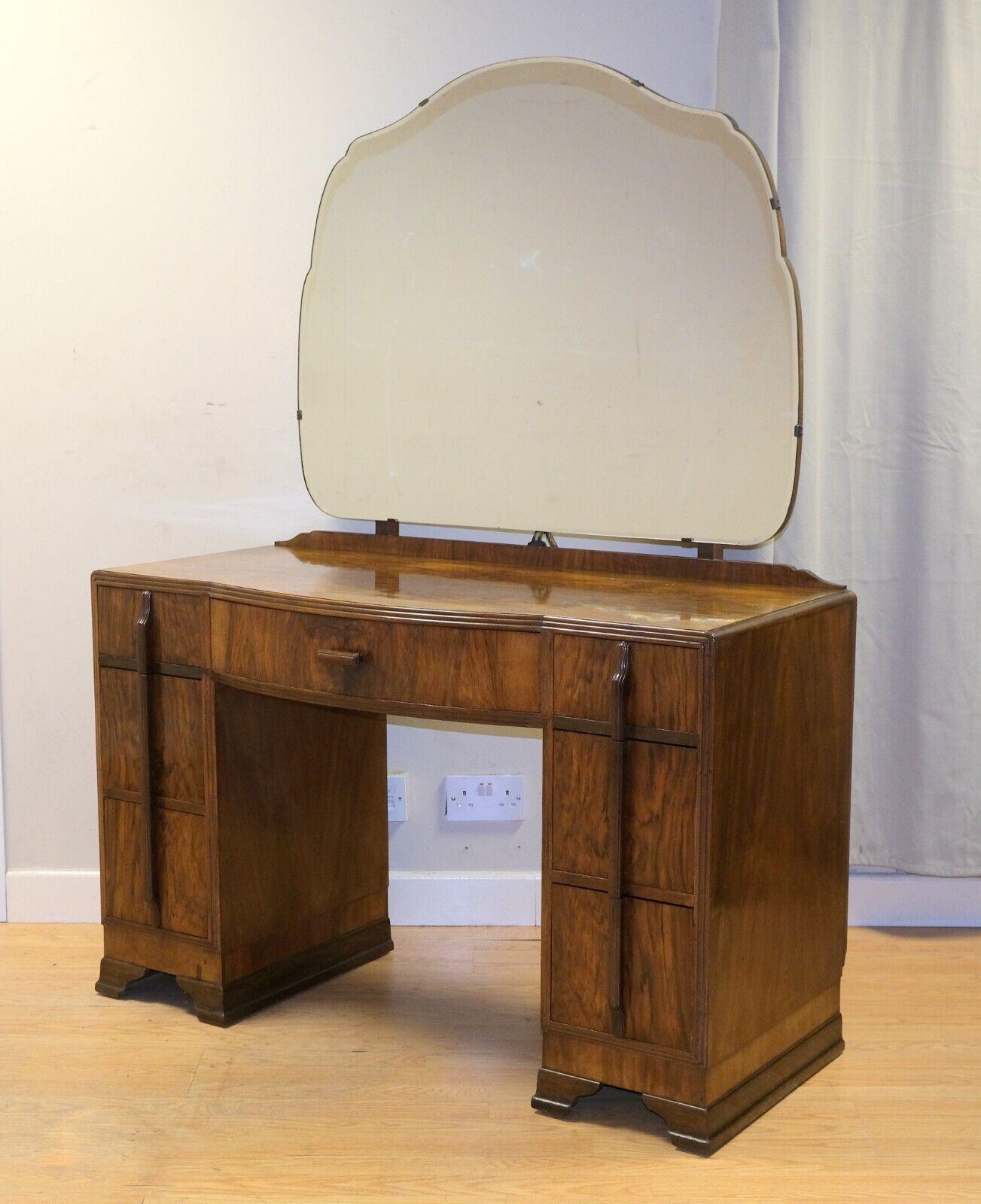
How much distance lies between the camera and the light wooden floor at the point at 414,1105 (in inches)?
68.0

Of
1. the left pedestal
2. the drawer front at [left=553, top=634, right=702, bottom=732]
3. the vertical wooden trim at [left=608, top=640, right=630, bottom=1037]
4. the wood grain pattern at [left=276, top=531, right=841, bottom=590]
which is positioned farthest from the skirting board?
the drawer front at [left=553, top=634, right=702, bottom=732]

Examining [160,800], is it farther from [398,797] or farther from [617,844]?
[617,844]

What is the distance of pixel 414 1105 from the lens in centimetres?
193

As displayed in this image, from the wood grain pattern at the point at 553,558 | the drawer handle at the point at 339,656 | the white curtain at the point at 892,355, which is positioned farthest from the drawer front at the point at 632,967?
the white curtain at the point at 892,355

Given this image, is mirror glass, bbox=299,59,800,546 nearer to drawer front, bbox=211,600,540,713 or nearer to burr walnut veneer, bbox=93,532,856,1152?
burr walnut veneer, bbox=93,532,856,1152

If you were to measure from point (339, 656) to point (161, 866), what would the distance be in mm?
536

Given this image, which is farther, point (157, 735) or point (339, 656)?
point (157, 735)

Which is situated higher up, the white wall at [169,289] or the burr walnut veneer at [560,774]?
the white wall at [169,289]

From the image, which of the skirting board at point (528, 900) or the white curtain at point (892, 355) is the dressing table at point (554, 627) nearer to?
the skirting board at point (528, 900)

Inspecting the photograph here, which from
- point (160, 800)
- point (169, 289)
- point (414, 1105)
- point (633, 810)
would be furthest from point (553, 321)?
point (414, 1105)

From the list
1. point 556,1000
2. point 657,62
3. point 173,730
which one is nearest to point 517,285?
point 657,62

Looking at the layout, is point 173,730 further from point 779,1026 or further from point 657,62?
point 657,62

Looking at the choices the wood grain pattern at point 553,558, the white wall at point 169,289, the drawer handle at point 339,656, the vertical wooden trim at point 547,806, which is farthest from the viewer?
the white wall at point 169,289

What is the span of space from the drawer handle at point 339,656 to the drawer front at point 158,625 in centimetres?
25
